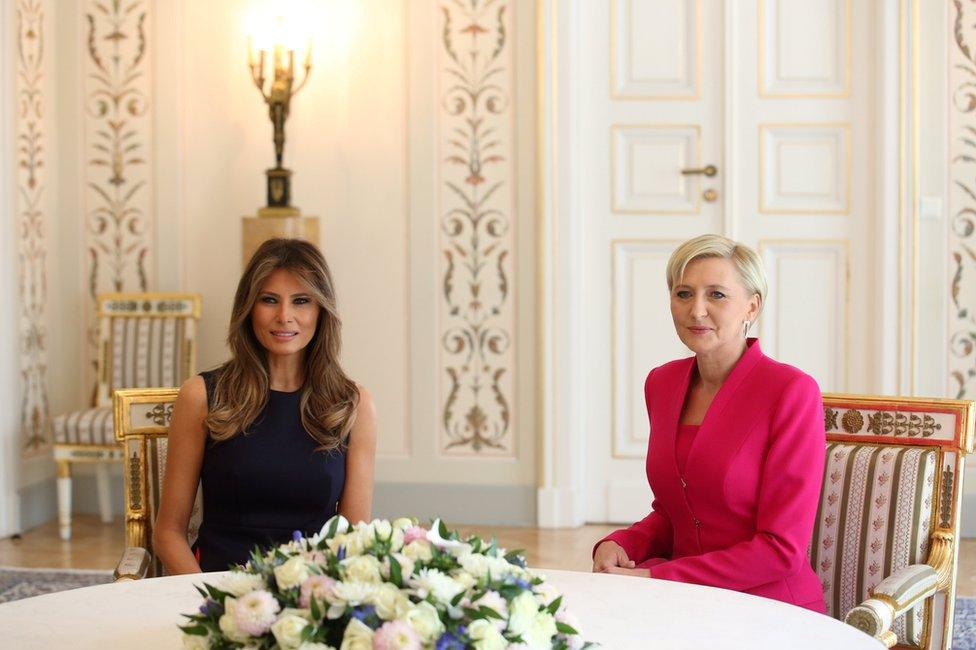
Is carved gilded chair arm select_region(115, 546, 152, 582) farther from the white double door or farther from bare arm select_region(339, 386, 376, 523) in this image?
the white double door

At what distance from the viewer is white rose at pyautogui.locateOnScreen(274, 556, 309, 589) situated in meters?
1.21

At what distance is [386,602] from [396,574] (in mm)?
40

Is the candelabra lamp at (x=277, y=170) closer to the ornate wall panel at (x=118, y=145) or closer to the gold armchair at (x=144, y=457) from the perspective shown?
the ornate wall panel at (x=118, y=145)

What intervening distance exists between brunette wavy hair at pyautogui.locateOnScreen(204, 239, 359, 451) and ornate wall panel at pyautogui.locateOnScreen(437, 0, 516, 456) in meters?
2.65

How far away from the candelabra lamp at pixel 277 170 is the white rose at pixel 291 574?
3.77 meters

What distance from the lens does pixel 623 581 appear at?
175 cm

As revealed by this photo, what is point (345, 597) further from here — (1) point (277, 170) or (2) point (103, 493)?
(2) point (103, 493)

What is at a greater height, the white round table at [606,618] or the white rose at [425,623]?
the white rose at [425,623]

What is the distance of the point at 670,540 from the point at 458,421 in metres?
2.81

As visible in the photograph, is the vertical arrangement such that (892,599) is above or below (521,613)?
below

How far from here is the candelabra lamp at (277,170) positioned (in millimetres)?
4922

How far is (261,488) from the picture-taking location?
228 centimetres

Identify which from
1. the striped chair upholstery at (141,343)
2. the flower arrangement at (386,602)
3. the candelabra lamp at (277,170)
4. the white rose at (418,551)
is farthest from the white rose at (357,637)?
the striped chair upholstery at (141,343)

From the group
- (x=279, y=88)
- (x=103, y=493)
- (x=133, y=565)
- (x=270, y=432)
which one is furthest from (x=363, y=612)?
(x=103, y=493)
